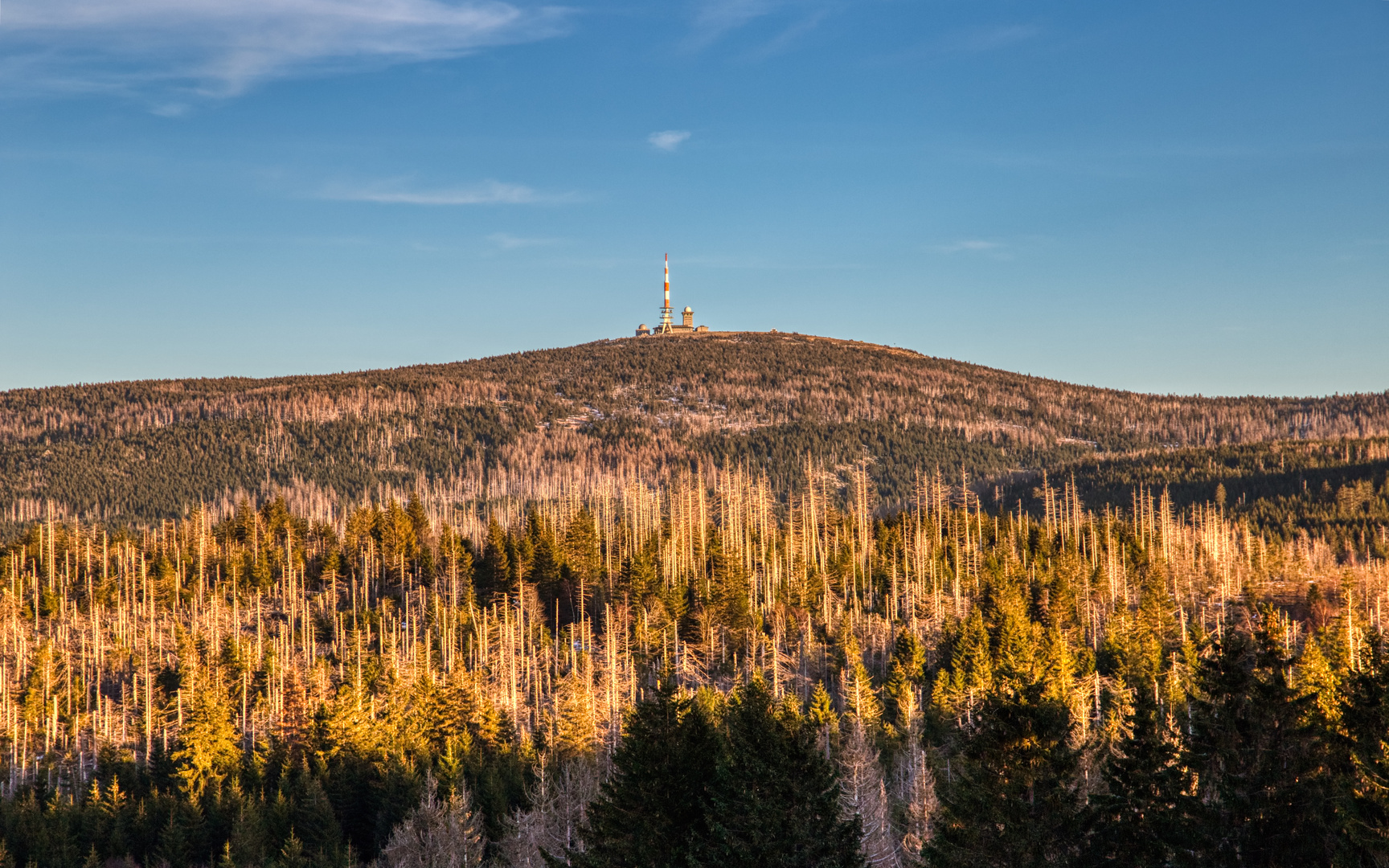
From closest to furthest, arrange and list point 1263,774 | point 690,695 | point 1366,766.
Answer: point 1366,766
point 1263,774
point 690,695

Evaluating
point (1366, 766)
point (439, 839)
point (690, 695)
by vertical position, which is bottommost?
point (439, 839)

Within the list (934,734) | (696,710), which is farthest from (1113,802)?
(934,734)

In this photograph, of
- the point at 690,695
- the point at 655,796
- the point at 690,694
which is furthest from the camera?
the point at 690,694

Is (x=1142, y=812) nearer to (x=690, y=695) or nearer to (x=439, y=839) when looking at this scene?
(x=439, y=839)

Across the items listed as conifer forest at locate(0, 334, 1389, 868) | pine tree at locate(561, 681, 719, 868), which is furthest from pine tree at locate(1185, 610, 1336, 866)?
pine tree at locate(561, 681, 719, 868)

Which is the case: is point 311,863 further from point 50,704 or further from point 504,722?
point 50,704

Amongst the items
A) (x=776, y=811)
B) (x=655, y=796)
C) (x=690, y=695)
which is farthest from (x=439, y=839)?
(x=776, y=811)

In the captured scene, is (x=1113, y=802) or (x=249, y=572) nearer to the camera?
(x=1113, y=802)

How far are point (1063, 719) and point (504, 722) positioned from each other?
240 ft

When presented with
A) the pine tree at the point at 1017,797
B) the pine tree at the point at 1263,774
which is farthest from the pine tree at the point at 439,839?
the pine tree at the point at 1263,774

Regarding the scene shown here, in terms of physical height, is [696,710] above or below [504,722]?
above

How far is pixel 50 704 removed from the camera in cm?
11094

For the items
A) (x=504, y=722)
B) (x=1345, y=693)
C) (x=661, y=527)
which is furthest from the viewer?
(x=661, y=527)

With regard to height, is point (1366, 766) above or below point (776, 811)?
above
